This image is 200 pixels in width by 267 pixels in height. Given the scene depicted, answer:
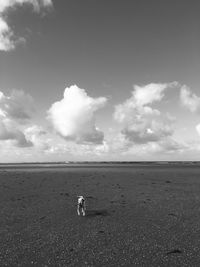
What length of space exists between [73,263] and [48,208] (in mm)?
12463

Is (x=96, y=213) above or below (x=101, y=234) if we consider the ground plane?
above

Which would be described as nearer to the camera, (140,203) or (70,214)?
(70,214)

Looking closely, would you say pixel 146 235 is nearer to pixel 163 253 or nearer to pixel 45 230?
pixel 163 253

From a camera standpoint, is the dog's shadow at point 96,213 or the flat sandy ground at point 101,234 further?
the dog's shadow at point 96,213

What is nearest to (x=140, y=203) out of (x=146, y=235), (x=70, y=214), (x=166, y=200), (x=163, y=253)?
(x=166, y=200)

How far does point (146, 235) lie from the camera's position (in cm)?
1591

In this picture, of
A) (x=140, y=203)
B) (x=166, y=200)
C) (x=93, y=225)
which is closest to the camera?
(x=93, y=225)

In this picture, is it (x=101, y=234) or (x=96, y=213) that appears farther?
(x=96, y=213)

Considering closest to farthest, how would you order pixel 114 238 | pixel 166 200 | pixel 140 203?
1. pixel 114 238
2. pixel 140 203
3. pixel 166 200

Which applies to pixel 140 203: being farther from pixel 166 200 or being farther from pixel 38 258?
pixel 38 258

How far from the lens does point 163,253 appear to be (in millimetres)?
13039

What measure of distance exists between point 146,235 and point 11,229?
8774 millimetres

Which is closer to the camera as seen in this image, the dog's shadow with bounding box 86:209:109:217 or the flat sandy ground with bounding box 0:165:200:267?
the flat sandy ground with bounding box 0:165:200:267

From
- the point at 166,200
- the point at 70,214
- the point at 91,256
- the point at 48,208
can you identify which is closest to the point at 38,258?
the point at 91,256
